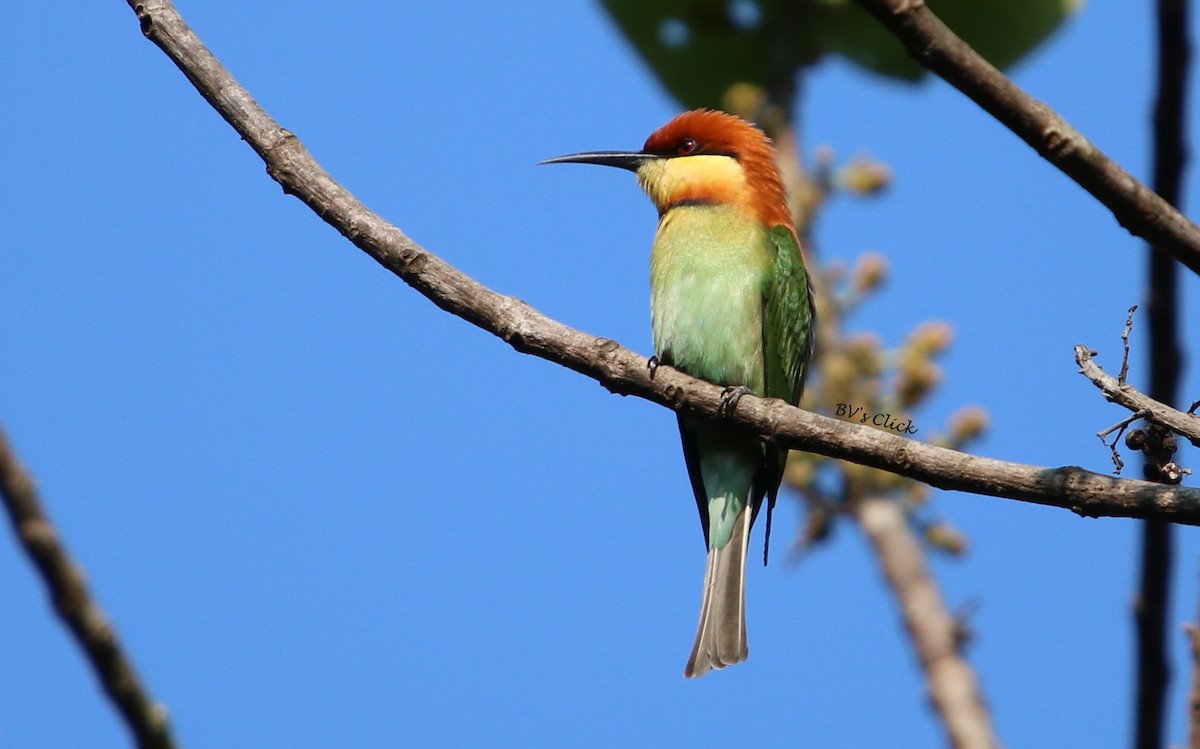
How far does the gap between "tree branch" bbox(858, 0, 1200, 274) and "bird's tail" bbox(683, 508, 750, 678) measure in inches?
79.2

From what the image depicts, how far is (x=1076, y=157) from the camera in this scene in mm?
1463

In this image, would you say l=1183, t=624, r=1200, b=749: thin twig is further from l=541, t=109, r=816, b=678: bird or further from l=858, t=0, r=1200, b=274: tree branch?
l=541, t=109, r=816, b=678: bird

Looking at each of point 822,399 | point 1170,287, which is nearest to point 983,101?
point 1170,287

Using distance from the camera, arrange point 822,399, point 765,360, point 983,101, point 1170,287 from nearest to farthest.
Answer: point 1170,287 → point 983,101 → point 765,360 → point 822,399

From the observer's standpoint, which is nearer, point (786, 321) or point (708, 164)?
point (786, 321)

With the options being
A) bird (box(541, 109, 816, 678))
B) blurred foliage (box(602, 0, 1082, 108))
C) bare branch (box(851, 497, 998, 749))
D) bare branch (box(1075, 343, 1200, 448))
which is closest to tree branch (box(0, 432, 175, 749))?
bare branch (box(1075, 343, 1200, 448))

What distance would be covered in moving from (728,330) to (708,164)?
0.69 m

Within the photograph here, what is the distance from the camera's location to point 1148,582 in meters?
1.42

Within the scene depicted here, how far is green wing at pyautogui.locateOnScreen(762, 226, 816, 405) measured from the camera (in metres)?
3.58

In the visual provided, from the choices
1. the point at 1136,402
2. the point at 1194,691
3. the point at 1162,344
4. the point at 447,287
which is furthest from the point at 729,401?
the point at 1162,344

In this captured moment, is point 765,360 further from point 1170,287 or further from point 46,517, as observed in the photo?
point 46,517

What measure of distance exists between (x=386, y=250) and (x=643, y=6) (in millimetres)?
4034

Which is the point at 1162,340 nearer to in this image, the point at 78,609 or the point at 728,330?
the point at 78,609

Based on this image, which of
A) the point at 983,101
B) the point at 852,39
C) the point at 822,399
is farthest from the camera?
the point at 852,39
